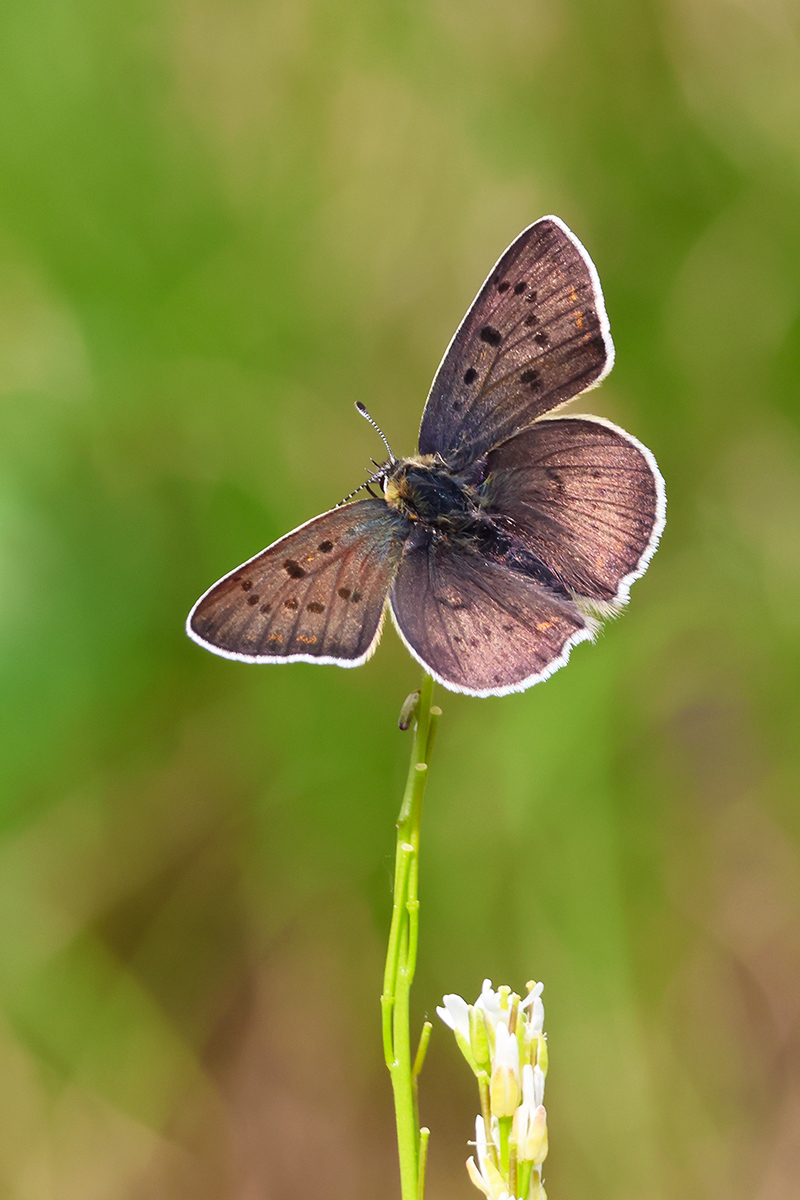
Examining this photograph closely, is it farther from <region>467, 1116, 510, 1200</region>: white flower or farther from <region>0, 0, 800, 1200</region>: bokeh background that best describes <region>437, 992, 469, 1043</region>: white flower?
<region>0, 0, 800, 1200</region>: bokeh background

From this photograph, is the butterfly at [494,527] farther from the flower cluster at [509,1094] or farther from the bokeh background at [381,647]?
the bokeh background at [381,647]

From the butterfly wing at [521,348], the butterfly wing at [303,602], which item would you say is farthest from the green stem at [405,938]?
the butterfly wing at [521,348]

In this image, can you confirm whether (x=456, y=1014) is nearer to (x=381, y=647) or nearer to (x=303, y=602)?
(x=303, y=602)

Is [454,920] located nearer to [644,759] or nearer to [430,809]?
[430,809]

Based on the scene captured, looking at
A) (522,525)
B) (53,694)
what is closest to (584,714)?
(522,525)

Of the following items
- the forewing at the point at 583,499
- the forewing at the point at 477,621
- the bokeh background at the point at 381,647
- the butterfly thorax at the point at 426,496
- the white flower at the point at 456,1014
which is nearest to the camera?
the white flower at the point at 456,1014

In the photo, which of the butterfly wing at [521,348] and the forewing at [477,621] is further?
the butterfly wing at [521,348]
